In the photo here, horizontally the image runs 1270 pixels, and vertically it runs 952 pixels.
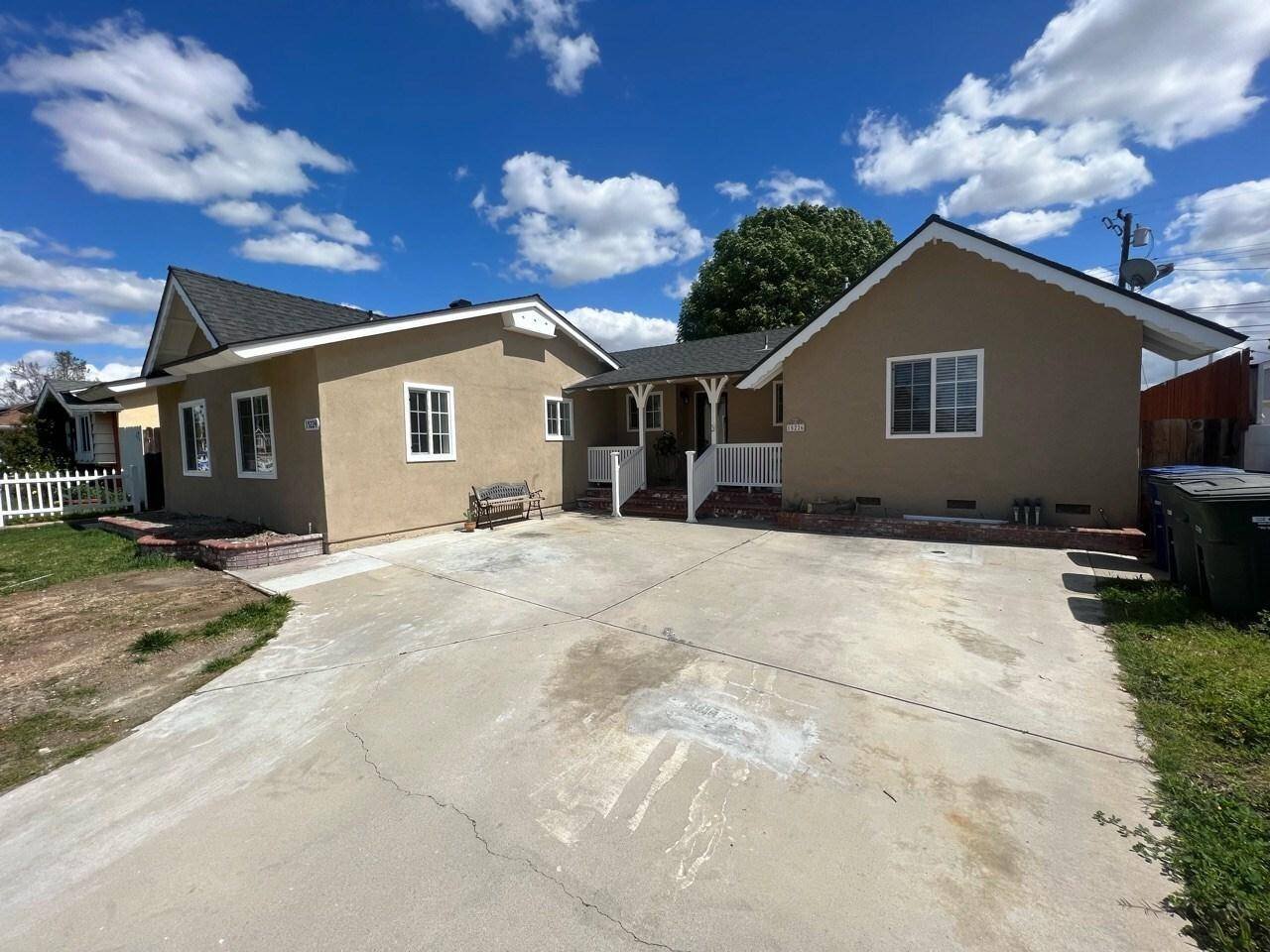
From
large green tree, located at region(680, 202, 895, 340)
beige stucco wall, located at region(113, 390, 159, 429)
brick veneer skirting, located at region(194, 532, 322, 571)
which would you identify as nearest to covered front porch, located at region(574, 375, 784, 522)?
brick veneer skirting, located at region(194, 532, 322, 571)

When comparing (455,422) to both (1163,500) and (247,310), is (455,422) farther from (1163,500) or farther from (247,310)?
(1163,500)

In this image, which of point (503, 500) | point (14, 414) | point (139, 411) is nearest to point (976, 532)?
point (503, 500)

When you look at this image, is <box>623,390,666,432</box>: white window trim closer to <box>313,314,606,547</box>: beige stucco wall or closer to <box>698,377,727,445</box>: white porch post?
<box>313,314,606,547</box>: beige stucco wall

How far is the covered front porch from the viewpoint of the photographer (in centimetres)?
1205

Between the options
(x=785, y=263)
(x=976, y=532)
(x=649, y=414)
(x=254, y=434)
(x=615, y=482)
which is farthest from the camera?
(x=785, y=263)

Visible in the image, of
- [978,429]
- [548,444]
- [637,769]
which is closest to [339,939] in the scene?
[637,769]

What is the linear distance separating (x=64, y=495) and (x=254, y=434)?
9.14 m

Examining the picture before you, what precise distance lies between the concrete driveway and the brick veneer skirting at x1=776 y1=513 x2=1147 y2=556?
368 centimetres

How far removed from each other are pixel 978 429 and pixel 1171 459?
14.9ft

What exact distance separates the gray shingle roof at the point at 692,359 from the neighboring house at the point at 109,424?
1117 centimetres

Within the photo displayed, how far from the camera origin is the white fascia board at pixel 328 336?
26.4ft

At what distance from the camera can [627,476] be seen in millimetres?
13203

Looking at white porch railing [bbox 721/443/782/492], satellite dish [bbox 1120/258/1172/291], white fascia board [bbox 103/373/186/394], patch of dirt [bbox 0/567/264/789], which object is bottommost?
patch of dirt [bbox 0/567/264/789]

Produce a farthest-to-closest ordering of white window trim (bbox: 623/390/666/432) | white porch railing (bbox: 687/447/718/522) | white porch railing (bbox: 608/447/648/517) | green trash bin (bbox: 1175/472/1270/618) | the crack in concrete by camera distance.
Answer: white window trim (bbox: 623/390/666/432)
white porch railing (bbox: 608/447/648/517)
white porch railing (bbox: 687/447/718/522)
green trash bin (bbox: 1175/472/1270/618)
the crack in concrete
